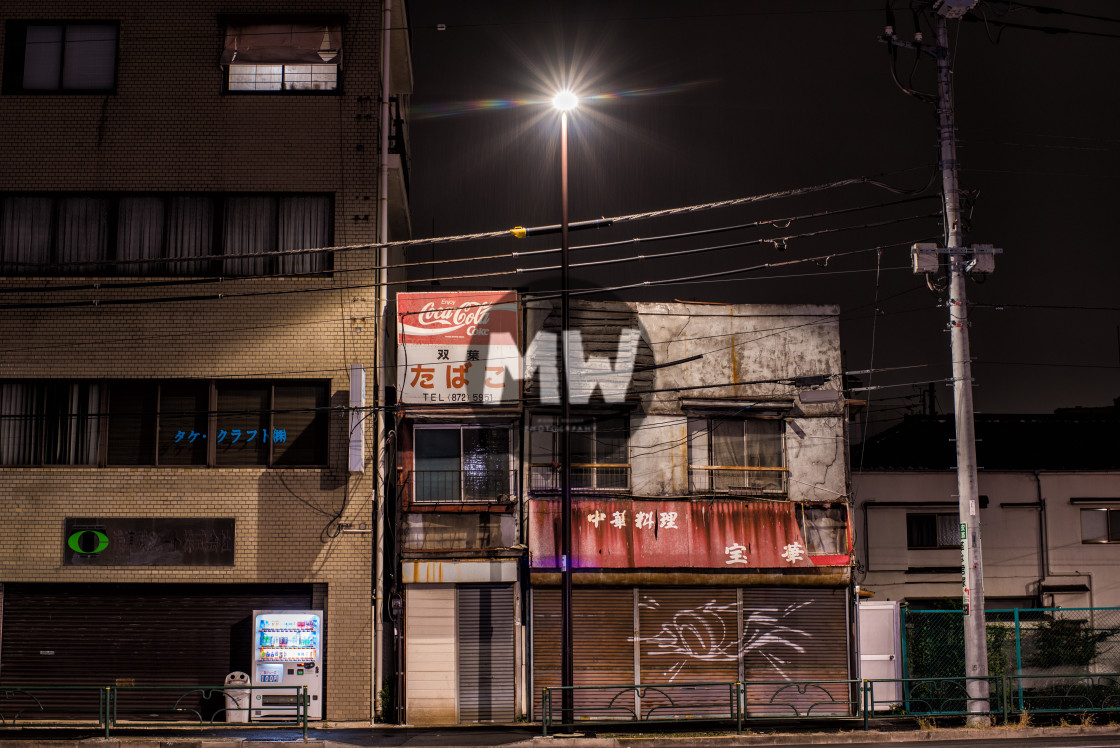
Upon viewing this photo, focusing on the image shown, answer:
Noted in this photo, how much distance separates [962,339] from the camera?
A: 59.1ft

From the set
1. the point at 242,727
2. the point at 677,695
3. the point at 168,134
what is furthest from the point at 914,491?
the point at 168,134

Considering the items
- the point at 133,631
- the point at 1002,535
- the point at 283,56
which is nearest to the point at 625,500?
the point at 133,631

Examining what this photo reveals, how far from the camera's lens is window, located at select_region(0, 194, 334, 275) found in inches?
825

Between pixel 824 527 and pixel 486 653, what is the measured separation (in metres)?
8.04

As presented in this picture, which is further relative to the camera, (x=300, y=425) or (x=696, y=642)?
(x=696, y=642)

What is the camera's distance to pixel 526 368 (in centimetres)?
2133

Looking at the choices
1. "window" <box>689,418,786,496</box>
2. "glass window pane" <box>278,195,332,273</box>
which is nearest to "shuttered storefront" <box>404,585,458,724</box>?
"window" <box>689,418,786,496</box>

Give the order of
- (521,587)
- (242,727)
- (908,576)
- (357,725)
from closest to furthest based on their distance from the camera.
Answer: (242,727), (357,725), (521,587), (908,576)

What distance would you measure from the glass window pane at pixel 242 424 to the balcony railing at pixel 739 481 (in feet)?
31.1

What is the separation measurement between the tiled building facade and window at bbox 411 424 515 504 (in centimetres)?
129

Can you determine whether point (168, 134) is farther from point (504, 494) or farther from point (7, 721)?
point (7, 721)

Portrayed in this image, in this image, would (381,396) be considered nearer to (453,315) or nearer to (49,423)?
(453,315)

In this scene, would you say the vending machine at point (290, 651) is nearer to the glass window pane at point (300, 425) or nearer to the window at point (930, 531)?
the glass window pane at point (300, 425)

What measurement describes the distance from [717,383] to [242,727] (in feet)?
40.3
